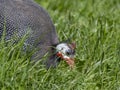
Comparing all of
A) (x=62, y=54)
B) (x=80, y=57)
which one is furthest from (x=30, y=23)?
(x=80, y=57)

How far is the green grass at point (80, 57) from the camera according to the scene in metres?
3.82

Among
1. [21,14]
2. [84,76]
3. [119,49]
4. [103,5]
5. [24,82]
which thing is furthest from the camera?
[103,5]

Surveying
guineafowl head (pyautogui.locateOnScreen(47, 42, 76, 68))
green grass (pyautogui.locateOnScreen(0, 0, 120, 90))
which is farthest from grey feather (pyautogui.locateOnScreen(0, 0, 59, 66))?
green grass (pyautogui.locateOnScreen(0, 0, 120, 90))

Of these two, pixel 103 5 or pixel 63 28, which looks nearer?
pixel 63 28

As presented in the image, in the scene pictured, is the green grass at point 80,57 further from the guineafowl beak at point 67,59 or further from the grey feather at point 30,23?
the grey feather at point 30,23

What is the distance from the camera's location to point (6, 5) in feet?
14.5

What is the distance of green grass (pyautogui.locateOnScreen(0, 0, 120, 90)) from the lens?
3824 millimetres

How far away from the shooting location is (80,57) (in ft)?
15.4

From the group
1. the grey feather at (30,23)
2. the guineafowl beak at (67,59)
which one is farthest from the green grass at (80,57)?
the grey feather at (30,23)

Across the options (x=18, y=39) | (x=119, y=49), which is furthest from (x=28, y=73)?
(x=119, y=49)

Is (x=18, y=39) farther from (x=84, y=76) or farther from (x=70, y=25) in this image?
(x=70, y=25)

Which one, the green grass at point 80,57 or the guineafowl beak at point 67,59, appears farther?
the guineafowl beak at point 67,59

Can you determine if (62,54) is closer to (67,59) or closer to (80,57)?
(67,59)

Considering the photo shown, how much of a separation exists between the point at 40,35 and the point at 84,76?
55 cm
